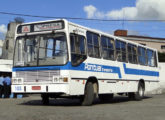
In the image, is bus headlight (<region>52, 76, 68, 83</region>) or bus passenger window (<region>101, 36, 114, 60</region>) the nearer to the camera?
bus headlight (<region>52, 76, 68, 83</region>)

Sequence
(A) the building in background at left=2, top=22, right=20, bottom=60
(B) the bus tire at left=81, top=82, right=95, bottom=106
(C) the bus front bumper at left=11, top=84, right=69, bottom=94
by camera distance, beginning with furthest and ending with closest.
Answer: (A) the building in background at left=2, top=22, right=20, bottom=60 < (B) the bus tire at left=81, top=82, right=95, bottom=106 < (C) the bus front bumper at left=11, top=84, right=69, bottom=94

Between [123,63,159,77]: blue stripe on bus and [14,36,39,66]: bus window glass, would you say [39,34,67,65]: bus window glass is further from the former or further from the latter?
[123,63,159,77]: blue stripe on bus

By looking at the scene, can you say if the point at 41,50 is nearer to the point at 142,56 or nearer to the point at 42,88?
the point at 42,88

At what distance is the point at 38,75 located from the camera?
12938 millimetres

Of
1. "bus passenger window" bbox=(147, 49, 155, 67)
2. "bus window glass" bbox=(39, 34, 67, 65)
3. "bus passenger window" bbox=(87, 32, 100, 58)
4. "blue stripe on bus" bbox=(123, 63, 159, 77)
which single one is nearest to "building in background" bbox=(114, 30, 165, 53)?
"bus passenger window" bbox=(147, 49, 155, 67)

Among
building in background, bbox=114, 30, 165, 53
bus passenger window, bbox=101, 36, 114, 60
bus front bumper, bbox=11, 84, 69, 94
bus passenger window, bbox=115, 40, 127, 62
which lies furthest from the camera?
building in background, bbox=114, 30, 165, 53

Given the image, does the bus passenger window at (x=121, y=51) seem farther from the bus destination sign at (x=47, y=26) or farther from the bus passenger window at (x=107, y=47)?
the bus destination sign at (x=47, y=26)

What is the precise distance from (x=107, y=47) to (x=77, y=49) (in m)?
2.77

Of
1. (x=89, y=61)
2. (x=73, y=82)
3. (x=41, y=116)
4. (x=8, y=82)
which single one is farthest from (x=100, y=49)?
(x=8, y=82)

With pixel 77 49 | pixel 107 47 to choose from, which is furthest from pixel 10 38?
pixel 77 49

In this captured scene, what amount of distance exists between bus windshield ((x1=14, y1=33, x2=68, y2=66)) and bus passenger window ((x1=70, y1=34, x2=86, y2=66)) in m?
0.37

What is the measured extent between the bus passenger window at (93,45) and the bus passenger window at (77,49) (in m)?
0.53

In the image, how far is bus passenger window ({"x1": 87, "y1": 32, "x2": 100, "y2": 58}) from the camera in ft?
46.0

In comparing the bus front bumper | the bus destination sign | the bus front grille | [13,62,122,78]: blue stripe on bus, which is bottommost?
the bus front bumper
